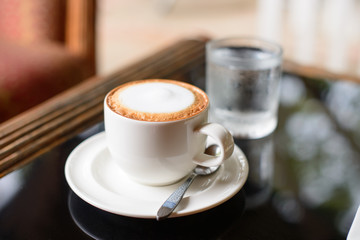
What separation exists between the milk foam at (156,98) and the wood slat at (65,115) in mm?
138

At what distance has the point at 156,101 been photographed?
403 mm

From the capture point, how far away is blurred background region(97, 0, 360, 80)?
1.61 metres

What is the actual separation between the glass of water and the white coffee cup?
14 centimetres

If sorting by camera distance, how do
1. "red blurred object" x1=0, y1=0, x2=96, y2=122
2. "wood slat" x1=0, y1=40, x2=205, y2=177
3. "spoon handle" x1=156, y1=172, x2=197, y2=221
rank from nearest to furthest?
"spoon handle" x1=156, y1=172, x2=197, y2=221
"wood slat" x1=0, y1=40, x2=205, y2=177
"red blurred object" x1=0, y1=0, x2=96, y2=122

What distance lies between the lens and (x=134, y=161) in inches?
15.6

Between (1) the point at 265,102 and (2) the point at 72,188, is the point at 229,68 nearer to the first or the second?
(1) the point at 265,102

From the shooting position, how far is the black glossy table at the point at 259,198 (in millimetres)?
374

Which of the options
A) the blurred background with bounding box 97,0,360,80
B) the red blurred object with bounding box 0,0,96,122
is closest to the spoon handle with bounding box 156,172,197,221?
the red blurred object with bounding box 0,0,96,122

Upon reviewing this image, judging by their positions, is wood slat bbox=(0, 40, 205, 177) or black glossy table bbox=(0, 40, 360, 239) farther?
wood slat bbox=(0, 40, 205, 177)

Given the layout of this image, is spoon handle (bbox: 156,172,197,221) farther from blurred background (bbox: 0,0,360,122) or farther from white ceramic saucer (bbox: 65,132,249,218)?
blurred background (bbox: 0,0,360,122)

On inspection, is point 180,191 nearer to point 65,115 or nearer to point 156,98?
point 156,98

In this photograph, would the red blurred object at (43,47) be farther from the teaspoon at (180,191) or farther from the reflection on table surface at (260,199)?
the teaspoon at (180,191)

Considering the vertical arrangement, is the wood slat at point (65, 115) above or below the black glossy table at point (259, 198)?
above

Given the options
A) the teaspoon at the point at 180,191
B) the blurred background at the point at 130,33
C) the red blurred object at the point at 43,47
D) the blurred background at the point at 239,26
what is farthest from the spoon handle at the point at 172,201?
the blurred background at the point at 239,26
